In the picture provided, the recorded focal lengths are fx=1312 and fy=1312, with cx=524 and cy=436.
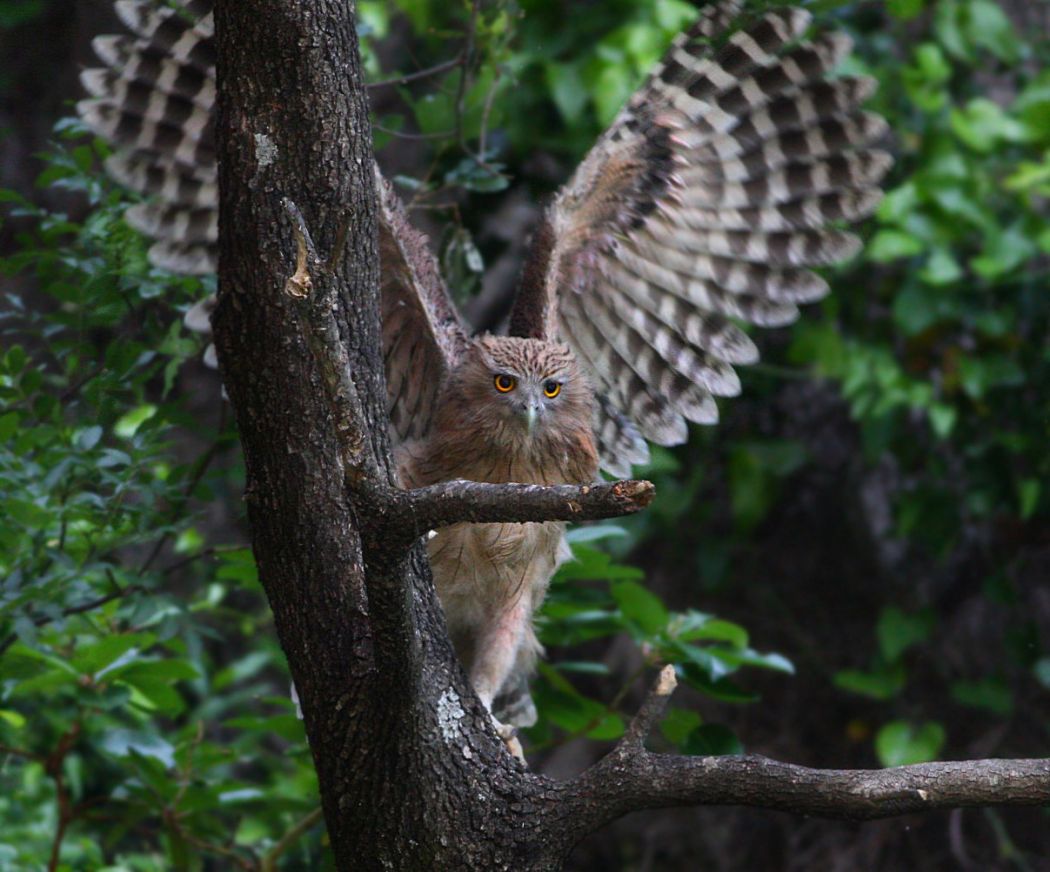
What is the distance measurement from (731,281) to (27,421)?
79.6 inches

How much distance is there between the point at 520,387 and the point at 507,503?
1.51 m

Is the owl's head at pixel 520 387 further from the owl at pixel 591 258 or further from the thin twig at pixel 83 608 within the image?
the thin twig at pixel 83 608

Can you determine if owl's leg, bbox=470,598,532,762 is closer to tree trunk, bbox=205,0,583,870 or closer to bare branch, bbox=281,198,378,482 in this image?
tree trunk, bbox=205,0,583,870

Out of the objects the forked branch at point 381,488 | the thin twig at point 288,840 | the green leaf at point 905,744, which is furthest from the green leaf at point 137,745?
the green leaf at point 905,744

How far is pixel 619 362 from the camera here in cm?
407

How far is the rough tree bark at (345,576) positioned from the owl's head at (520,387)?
830mm

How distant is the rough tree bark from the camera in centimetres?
241

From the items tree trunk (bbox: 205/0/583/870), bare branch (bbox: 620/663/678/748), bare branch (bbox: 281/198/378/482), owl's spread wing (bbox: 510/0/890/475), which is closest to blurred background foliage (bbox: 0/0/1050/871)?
owl's spread wing (bbox: 510/0/890/475)

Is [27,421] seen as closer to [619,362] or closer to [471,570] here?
[471,570]

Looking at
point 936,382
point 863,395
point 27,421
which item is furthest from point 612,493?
point 936,382

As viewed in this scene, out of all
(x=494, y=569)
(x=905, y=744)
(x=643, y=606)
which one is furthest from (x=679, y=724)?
(x=905, y=744)

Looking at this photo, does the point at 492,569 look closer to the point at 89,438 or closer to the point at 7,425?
the point at 89,438

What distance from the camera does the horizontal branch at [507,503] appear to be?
1825 mm

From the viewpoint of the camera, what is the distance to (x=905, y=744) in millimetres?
5277
